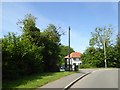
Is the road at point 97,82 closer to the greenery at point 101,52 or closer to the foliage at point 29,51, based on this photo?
the foliage at point 29,51

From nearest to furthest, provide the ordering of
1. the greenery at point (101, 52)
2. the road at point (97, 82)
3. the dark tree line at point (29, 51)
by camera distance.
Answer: the road at point (97, 82)
the dark tree line at point (29, 51)
the greenery at point (101, 52)

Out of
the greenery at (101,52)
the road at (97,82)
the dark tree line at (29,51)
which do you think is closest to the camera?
the road at (97,82)

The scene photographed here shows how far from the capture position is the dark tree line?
77.9ft

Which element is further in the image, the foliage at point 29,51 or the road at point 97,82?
the foliage at point 29,51

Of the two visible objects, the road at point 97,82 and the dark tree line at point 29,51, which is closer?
the road at point 97,82

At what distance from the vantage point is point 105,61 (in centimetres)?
7244

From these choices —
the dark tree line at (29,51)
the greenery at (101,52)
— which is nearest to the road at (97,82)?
the dark tree line at (29,51)

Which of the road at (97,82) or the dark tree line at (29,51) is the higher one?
the dark tree line at (29,51)

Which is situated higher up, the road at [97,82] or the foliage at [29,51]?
the foliage at [29,51]

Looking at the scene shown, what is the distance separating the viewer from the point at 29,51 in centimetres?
2975

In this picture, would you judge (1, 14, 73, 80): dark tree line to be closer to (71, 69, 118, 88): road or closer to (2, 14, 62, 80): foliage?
(2, 14, 62, 80): foliage

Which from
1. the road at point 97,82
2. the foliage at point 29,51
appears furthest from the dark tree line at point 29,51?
the road at point 97,82

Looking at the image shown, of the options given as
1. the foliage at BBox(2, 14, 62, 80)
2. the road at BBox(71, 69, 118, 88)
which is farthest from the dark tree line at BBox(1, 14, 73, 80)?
the road at BBox(71, 69, 118, 88)

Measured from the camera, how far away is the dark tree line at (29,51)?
77.9 feet
